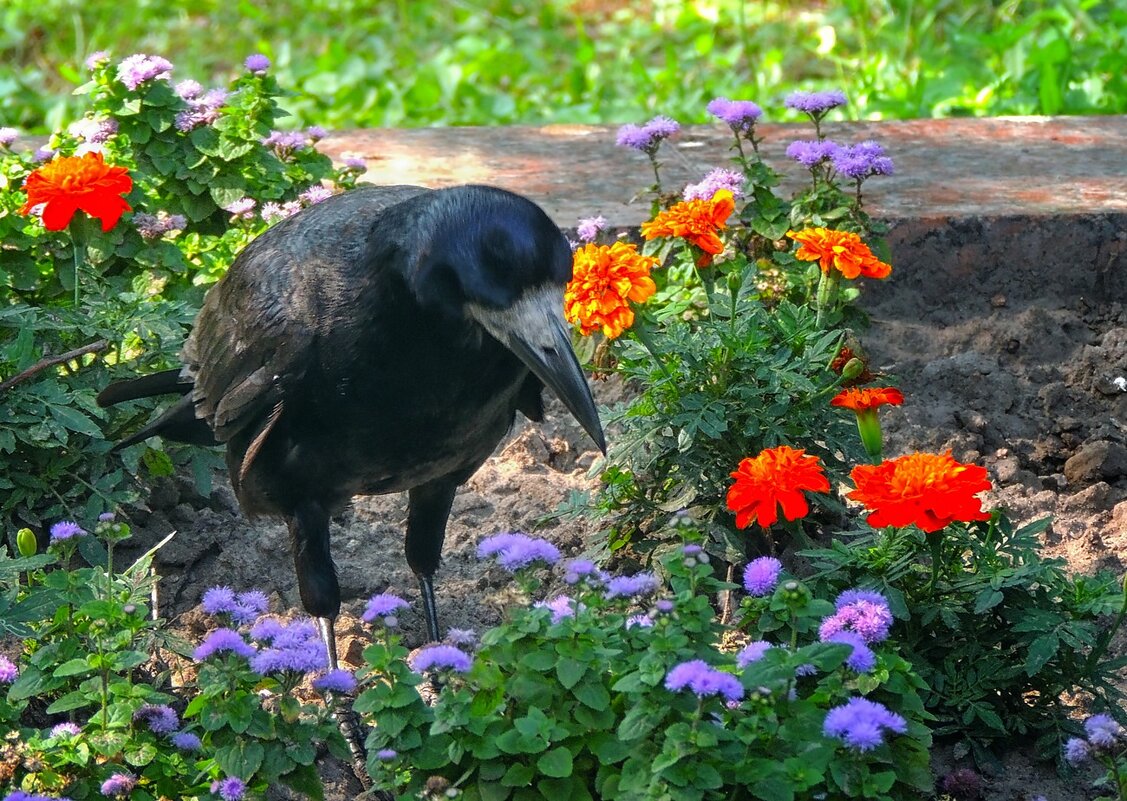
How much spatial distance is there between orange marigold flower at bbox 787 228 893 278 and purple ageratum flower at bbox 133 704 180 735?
1.71 meters

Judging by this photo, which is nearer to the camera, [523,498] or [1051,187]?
[523,498]

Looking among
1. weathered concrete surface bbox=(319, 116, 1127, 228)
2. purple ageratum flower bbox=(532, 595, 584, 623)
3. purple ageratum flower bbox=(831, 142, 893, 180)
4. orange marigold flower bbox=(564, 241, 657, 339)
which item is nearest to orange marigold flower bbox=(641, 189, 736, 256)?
orange marigold flower bbox=(564, 241, 657, 339)

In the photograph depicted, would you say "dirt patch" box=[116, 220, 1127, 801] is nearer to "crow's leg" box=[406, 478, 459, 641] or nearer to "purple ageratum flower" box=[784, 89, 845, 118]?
"crow's leg" box=[406, 478, 459, 641]

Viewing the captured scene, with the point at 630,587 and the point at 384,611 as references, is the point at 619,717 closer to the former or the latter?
the point at 630,587

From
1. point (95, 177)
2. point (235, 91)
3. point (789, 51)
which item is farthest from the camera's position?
point (789, 51)

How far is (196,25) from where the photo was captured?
9148 mm

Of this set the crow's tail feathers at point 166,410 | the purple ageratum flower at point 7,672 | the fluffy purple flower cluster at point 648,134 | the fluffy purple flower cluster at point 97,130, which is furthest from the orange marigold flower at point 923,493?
the fluffy purple flower cluster at point 97,130

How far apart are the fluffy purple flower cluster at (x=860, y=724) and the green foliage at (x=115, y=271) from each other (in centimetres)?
214

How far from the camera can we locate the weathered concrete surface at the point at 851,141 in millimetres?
5375

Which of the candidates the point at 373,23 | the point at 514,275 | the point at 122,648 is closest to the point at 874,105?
the point at 373,23

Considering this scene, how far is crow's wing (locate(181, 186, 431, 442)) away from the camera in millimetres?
3670

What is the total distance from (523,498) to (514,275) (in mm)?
1385

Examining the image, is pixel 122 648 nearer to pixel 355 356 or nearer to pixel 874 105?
pixel 355 356

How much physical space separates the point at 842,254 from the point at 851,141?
2.47 metres
